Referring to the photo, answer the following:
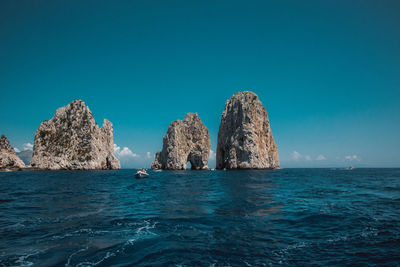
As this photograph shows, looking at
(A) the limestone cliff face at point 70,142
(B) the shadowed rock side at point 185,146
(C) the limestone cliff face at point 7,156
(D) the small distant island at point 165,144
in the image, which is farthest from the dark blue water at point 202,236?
(C) the limestone cliff face at point 7,156

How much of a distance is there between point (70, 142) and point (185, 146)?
7042 cm

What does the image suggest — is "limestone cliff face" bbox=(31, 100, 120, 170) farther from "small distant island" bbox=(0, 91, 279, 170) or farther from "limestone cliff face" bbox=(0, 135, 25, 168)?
"limestone cliff face" bbox=(0, 135, 25, 168)

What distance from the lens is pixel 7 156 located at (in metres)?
110

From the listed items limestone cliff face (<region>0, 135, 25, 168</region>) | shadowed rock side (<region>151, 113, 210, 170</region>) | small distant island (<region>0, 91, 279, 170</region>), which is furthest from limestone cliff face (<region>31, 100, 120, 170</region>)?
shadowed rock side (<region>151, 113, 210, 170</region>)

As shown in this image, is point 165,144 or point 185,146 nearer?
point 165,144

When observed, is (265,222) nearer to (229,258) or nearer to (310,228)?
(310,228)

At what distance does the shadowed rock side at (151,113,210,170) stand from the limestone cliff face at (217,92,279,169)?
18685 millimetres

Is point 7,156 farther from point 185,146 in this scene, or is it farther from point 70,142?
point 185,146

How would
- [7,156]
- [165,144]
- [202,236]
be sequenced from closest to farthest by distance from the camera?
[202,236] → [7,156] → [165,144]

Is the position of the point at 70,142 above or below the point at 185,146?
above

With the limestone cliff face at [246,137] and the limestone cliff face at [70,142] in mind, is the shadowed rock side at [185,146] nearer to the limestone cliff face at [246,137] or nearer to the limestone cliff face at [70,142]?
the limestone cliff face at [246,137]

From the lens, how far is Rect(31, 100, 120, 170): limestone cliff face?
11412cm

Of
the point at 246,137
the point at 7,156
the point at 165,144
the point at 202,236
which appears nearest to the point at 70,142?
the point at 7,156

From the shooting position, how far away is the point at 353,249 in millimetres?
8531
